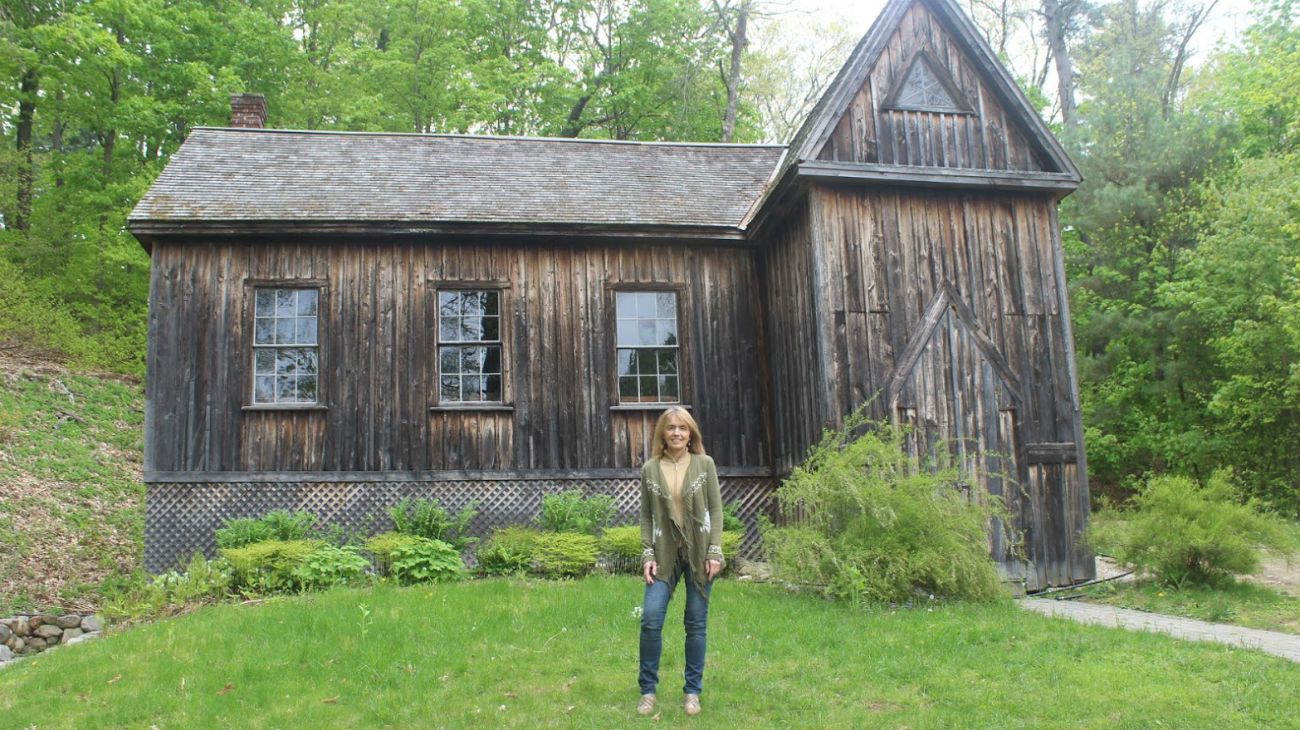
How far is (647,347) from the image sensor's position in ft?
46.1

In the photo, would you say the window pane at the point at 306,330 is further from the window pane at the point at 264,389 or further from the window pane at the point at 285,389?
the window pane at the point at 264,389

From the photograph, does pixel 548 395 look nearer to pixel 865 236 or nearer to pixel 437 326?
pixel 437 326

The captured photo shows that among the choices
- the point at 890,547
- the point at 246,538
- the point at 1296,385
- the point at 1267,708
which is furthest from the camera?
the point at 1296,385

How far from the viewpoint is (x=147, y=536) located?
499 inches

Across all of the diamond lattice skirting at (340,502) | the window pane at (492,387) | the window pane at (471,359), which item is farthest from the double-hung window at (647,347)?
the window pane at (471,359)

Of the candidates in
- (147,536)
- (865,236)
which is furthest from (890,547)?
(147,536)

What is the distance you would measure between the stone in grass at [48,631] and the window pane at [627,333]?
805 cm

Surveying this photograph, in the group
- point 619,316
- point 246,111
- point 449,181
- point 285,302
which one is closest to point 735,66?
point 246,111

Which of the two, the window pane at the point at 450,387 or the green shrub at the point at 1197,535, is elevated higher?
the window pane at the point at 450,387

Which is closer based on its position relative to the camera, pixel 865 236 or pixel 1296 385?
pixel 865 236

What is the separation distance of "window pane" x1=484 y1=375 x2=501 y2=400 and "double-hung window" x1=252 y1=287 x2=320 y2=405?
7.53 ft

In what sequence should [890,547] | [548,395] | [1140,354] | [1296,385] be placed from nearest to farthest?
[890,547], [548,395], [1296,385], [1140,354]

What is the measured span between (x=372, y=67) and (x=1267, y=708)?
2632cm

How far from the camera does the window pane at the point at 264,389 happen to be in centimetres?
1330
